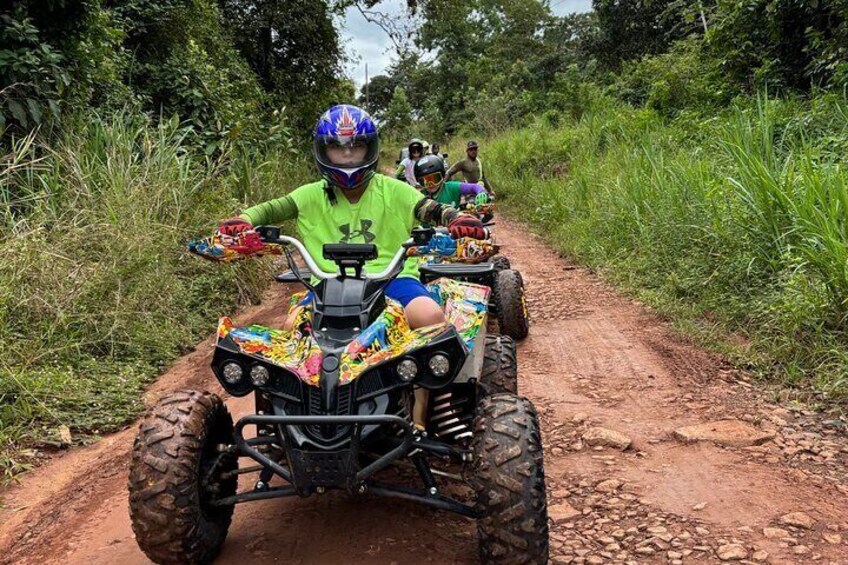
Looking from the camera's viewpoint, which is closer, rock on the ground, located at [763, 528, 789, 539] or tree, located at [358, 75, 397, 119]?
rock on the ground, located at [763, 528, 789, 539]

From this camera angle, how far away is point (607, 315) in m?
7.02

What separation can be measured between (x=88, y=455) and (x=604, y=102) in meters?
14.1

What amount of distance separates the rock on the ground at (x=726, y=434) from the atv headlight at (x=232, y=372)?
261cm

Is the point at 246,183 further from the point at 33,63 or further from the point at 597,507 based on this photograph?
the point at 597,507

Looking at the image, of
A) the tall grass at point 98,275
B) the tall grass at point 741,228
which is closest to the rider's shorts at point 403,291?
the tall grass at point 98,275

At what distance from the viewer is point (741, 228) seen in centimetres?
623

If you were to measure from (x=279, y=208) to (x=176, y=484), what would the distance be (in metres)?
1.59

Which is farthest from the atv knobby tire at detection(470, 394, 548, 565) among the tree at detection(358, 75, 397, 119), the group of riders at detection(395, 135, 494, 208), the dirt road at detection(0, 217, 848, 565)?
the tree at detection(358, 75, 397, 119)

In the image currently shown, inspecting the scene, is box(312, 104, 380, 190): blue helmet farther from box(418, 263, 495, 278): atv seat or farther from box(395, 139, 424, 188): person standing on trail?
box(395, 139, 424, 188): person standing on trail

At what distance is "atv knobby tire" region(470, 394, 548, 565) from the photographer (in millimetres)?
2471

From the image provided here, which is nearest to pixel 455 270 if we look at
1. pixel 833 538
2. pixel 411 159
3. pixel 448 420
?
pixel 448 420

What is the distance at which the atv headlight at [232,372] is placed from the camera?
2787 millimetres

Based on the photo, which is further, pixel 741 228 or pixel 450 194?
pixel 450 194

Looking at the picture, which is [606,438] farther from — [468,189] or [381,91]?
[381,91]
